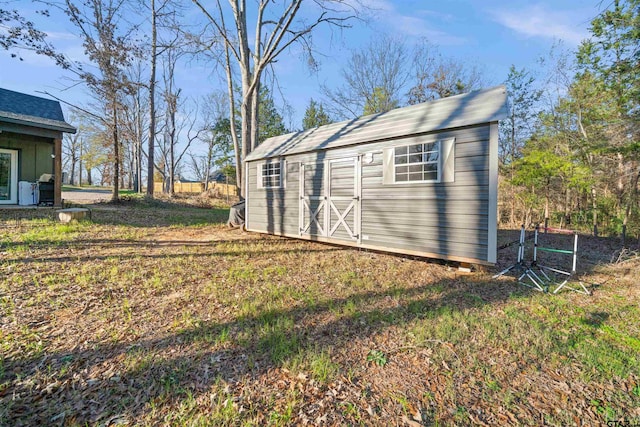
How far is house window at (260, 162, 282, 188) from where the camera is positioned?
8.24 meters

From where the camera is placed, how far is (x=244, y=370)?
7.75 ft

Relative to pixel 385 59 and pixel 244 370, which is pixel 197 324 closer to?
pixel 244 370

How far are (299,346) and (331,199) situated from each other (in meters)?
4.53

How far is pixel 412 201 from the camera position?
18.4 ft

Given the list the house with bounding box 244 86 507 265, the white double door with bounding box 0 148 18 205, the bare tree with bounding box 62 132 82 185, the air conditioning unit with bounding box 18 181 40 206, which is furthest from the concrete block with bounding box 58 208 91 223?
the bare tree with bounding box 62 132 82 185

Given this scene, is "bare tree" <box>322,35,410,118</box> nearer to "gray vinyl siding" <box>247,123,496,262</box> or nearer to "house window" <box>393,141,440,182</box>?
"gray vinyl siding" <box>247,123,496,262</box>

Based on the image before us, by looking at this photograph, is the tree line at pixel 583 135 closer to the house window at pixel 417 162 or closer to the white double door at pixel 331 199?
the house window at pixel 417 162

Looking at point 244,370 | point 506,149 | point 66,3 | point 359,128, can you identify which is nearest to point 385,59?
point 506,149

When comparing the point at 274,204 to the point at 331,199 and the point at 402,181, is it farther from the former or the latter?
the point at 402,181

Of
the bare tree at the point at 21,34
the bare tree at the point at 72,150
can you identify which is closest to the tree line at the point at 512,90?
the bare tree at the point at 21,34

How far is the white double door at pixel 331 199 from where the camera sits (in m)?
6.57

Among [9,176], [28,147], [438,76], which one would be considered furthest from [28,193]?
[438,76]

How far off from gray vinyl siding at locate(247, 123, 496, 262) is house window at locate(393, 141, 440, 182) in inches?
5.3

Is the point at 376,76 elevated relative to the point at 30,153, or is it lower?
elevated
